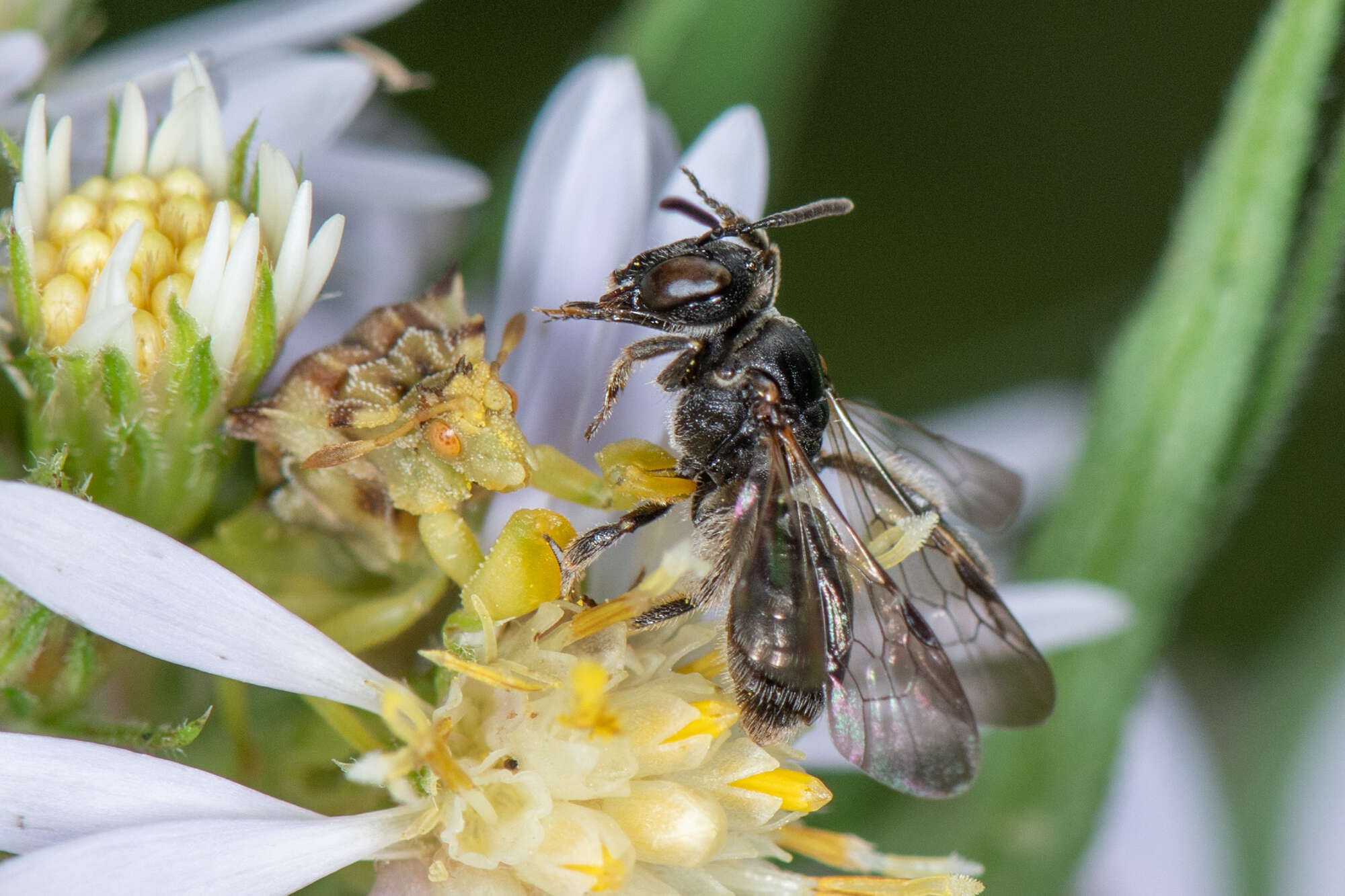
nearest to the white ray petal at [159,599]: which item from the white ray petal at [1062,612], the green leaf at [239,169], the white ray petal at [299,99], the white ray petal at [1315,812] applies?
the green leaf at [239,169]

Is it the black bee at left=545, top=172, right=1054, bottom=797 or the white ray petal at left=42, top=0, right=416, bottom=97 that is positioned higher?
the white ray petal at left=42, top=0, right=416, bottom=97

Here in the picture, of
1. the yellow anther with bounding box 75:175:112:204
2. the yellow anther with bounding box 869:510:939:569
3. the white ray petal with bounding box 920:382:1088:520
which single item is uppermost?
the yellow anther with bounding box 75:175:112:204

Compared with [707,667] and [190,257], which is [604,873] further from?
[190,257]

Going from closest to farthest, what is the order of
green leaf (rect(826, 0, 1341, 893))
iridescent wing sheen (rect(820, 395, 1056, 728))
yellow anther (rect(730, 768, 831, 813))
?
yellow anther (rect(730, 768, 831, 813))
iridescent wing sheen (rect(820, 395, 1056, 728))
green leaf (rect(826, 0, 1341, 893))

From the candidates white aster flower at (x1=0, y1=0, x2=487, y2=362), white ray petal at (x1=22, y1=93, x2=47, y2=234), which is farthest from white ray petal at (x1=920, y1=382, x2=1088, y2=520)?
white ray petal at (x1=22, y1=93, x2=47, y2=234)

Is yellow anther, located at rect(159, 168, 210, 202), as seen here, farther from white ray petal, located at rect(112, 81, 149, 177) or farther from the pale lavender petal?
the pale lavender petal

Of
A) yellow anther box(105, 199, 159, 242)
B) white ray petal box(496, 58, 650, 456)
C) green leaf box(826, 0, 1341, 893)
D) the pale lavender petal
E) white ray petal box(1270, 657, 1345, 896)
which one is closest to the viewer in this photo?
yellow anther box(105, 199, 159, 242)

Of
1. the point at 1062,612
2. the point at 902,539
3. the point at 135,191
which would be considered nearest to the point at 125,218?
the point at 135,191

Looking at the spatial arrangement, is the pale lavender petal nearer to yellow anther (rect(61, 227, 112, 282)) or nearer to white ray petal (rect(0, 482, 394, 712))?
white ray petal (rect(0, 482, 394, 712))

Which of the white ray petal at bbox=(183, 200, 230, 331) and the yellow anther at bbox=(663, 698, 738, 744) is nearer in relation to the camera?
the white ray petal at bbox=(183, 200, 230, 331)

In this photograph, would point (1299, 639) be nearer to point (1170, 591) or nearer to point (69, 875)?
point (1170, 591)
